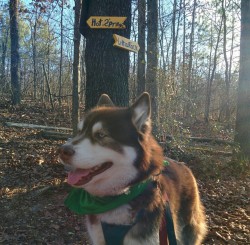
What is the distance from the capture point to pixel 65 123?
46.2 feet

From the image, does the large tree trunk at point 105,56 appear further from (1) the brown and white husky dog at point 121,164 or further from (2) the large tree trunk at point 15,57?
(2) the large tree trunk at point 15,57

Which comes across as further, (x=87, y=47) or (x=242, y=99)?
(x=242, y=99)

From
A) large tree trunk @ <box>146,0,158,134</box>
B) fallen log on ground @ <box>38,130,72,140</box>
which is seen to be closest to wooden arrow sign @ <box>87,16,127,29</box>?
large tree trunk @ <box>146,0,158,134</box>

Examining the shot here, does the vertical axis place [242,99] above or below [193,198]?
above

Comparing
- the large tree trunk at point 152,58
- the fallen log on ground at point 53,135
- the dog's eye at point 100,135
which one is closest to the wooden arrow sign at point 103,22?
the dog's eye at point 100,135

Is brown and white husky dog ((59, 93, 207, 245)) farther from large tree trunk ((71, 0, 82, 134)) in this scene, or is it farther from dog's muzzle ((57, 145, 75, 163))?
large tree trunk ((71, 0, 82, 134))

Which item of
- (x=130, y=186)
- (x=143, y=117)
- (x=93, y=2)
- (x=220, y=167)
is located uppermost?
(x=93, y=2)

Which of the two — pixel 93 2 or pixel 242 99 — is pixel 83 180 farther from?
pixel 242 99

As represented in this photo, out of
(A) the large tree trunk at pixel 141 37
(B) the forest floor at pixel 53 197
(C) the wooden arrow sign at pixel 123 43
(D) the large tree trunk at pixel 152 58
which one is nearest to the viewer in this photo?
(B) the forest floor at pixel 53 197

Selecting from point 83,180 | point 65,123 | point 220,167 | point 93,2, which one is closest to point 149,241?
point 83,180

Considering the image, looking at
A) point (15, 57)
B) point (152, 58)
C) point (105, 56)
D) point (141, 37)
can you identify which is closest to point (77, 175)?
point (105, 56)

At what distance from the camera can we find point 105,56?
5.07 m

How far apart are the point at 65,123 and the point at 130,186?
11611 millimetres

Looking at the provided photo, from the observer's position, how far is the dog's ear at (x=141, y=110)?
2.85m
